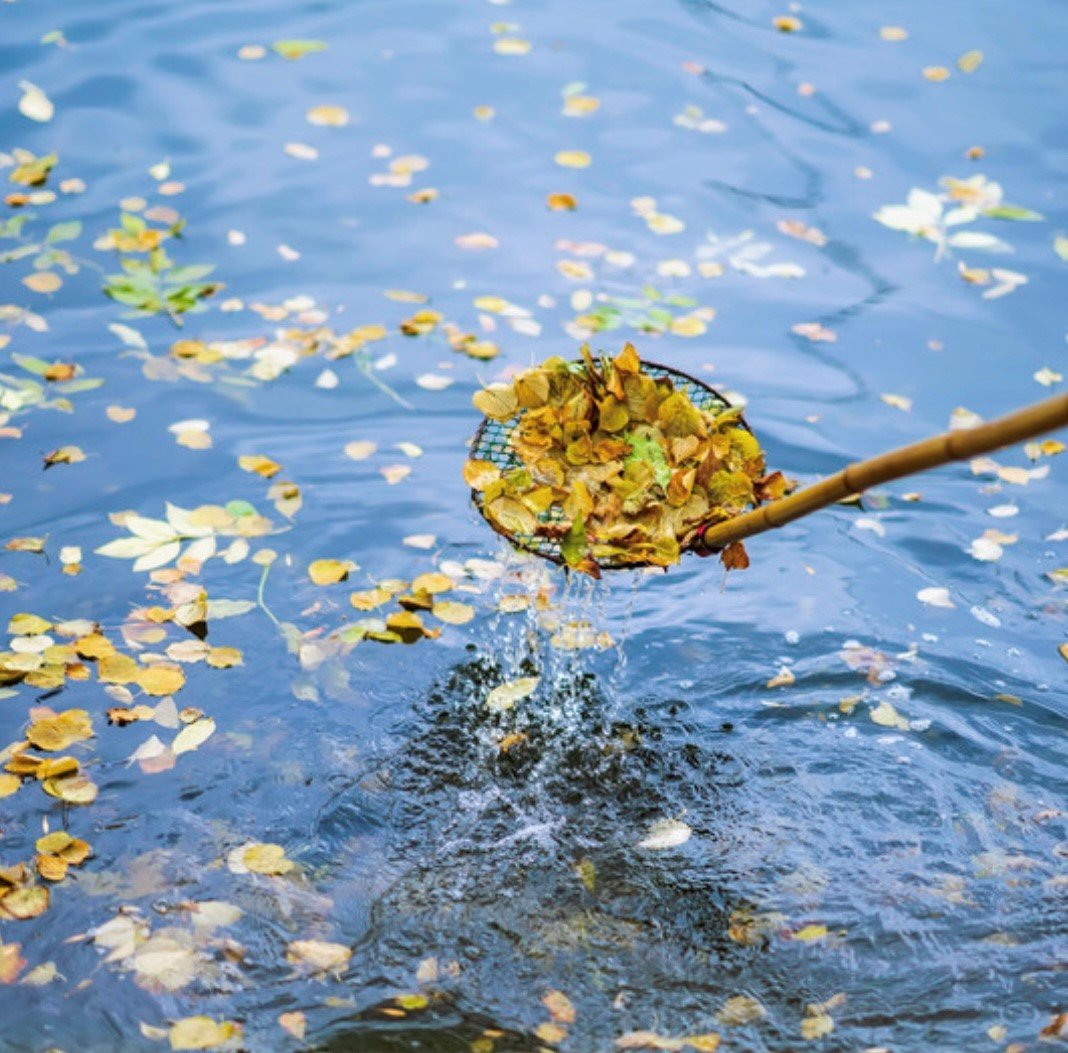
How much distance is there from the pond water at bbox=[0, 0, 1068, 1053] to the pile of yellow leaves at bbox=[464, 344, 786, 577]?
2.31ft

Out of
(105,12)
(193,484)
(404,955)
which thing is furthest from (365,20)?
(404,955)

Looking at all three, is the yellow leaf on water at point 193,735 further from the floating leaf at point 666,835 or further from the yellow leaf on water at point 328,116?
the yellow leaf on water at point 328,116

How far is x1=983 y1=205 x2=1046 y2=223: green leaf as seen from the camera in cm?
496

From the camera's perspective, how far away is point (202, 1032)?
2.40m

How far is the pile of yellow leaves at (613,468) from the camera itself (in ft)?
8.46

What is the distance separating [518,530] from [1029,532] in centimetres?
181

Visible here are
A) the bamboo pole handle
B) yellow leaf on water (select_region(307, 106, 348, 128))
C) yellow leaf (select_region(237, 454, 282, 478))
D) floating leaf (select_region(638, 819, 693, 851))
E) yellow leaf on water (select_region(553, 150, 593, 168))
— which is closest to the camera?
the bamboo pole handle

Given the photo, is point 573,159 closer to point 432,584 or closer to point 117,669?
point 432,584

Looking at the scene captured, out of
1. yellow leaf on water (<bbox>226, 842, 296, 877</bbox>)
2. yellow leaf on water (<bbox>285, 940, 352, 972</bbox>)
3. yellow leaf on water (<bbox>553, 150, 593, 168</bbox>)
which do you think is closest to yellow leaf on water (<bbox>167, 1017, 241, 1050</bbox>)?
yellow leaf on water (<bbox>285, 940, 352, 972</bbox>)

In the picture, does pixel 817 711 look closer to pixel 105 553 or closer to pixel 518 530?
pixel 518 530

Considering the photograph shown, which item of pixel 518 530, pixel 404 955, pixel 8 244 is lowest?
pixel 404 955

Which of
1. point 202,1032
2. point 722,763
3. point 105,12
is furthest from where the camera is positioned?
point 105,12

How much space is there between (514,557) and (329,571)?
0.49 meters

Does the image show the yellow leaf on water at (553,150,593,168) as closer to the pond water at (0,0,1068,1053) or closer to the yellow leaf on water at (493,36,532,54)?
the pond water at (0,0,1068,1053)
